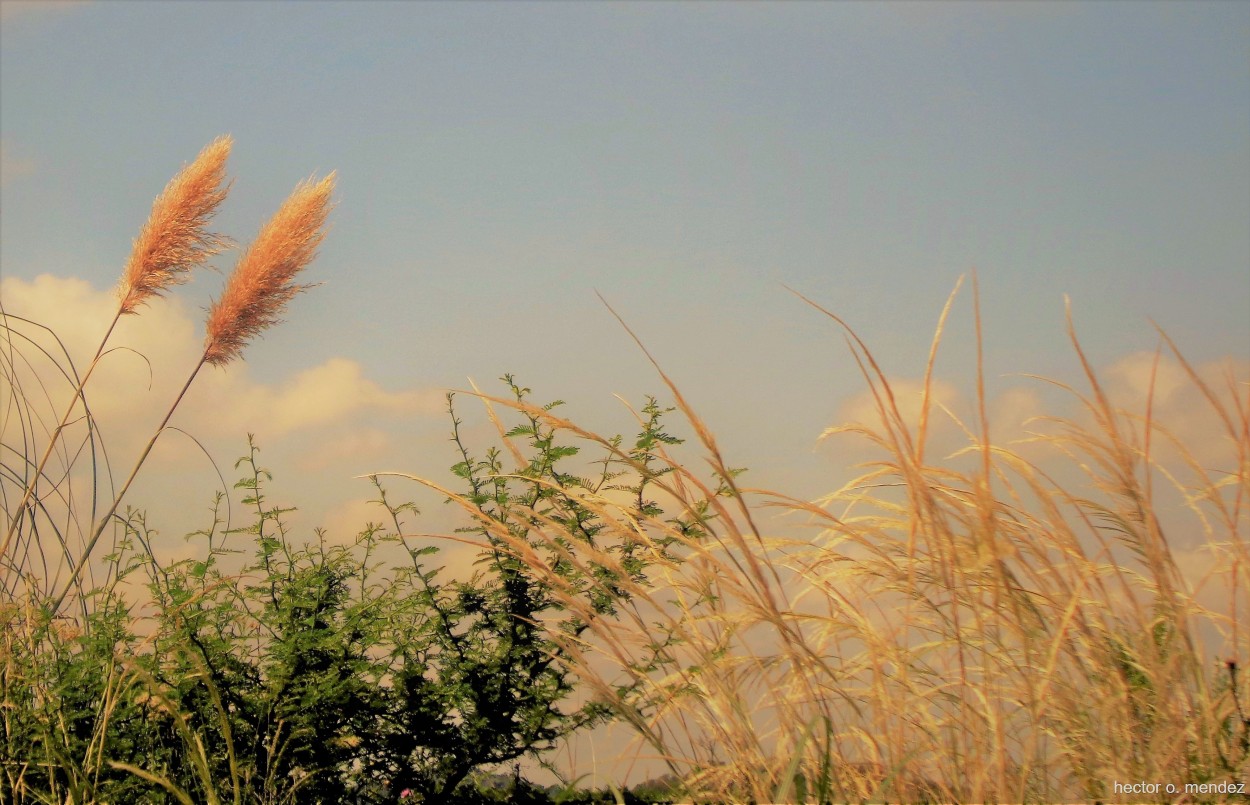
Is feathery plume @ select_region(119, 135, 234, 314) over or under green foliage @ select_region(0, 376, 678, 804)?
over

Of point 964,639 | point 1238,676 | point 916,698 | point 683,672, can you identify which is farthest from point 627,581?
point 1238,676

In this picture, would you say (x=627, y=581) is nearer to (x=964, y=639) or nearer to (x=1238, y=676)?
(x=964, y=639)

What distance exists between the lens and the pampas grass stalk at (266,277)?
4.05 metres

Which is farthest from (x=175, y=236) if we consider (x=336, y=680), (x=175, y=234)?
(x=336, y=680)

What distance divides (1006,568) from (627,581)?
2.44 feet

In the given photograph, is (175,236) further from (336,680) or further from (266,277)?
(336,680)

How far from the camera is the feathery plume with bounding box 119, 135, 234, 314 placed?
13.6 feet

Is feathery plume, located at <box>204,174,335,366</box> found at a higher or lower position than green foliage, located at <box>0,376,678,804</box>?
higher

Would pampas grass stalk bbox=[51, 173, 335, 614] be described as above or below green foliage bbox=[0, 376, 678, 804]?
above

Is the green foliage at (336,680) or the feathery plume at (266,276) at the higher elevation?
the feathery plume at (266,276)

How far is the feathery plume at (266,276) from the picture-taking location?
4.05 metres

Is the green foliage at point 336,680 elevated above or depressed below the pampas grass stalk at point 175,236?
below

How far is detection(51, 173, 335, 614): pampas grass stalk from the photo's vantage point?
13.3ft

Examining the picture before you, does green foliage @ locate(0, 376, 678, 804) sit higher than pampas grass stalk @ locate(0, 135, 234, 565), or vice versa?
pampas grass stalk @ locate(0, 135, 234, 565)
